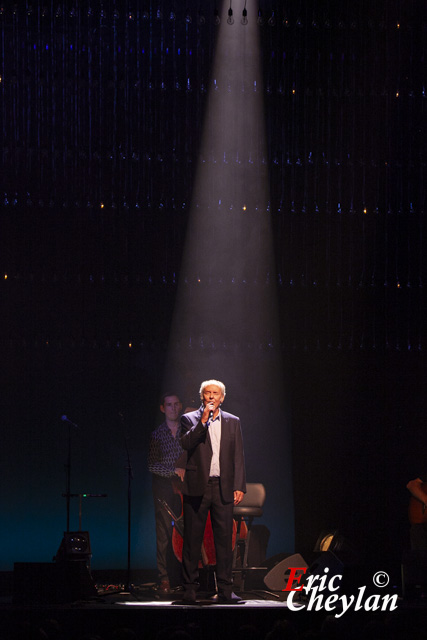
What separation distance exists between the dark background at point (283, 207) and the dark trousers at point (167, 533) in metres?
1.54

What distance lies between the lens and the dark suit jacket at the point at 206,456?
582 cm

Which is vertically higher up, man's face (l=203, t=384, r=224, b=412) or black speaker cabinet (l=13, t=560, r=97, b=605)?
man's face (l=203, t=384, r=224, b=412)

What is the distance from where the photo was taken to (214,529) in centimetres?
588

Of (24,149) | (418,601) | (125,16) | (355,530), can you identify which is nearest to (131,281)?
(24,149)

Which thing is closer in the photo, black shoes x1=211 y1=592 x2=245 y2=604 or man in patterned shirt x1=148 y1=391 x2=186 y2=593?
black shoes x1=211 y1=592 x2=245 y2=604

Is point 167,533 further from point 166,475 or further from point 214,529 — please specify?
point 214,529

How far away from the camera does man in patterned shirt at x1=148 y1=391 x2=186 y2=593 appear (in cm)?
701

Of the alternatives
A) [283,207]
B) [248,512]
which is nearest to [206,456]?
[248,512]

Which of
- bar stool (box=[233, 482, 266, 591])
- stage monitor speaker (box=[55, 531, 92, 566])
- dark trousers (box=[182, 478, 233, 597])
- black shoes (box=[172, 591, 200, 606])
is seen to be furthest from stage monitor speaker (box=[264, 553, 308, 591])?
stage monitor speaker (box=[55, 531, 92, 566])

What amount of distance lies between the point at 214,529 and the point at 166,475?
1.25 m

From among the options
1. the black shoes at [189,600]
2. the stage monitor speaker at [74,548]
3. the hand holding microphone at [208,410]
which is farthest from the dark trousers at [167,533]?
the hand holding microphone at [208,410]

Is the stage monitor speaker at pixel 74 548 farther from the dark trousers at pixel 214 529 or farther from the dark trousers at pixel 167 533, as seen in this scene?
the dark trousers at pixel 214 529

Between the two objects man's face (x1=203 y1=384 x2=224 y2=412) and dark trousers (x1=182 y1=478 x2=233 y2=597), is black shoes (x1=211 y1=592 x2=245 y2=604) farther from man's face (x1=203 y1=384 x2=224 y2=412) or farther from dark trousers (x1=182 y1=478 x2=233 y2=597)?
man's face (x1=203 y1=384 x2=224 y2=412)

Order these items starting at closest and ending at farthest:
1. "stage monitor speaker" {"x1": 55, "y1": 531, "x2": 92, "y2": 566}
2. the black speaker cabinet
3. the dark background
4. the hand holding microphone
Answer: the black speaker cabinet < the hand holding microphone < "stage monitor speaker" {"x1": 55, "y1": 531, "x2": 92, "y2": 566} < the dark background
